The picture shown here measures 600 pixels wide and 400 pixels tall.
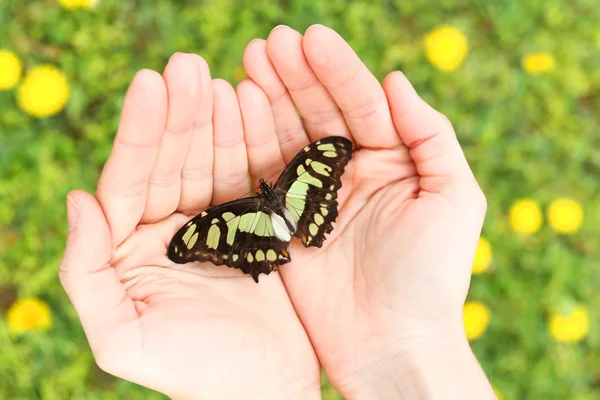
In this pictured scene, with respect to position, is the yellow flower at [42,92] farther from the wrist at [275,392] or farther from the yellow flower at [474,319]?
the yellow flower at [474,319]

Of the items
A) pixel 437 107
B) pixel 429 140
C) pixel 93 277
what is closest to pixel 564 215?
pixel 437 107

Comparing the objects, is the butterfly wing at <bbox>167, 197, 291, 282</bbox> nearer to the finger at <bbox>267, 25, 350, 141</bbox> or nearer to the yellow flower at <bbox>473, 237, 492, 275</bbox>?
the finger at <bbox>267, 25, 350, 141</bbox>

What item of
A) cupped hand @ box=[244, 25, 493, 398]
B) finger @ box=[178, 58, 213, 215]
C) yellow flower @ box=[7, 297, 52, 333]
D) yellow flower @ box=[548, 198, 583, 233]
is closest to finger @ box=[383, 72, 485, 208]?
cupped hand @ box=[244, 25, 493, 398]

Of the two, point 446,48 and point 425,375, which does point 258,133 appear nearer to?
point 425,375

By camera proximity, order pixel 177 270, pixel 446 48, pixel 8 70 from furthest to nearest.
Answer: pixel 446 48, pixel 8 70, pixel 177 270

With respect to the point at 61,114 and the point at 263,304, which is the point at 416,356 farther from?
the point at 61,114

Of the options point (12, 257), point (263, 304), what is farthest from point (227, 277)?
point (12, 257)
